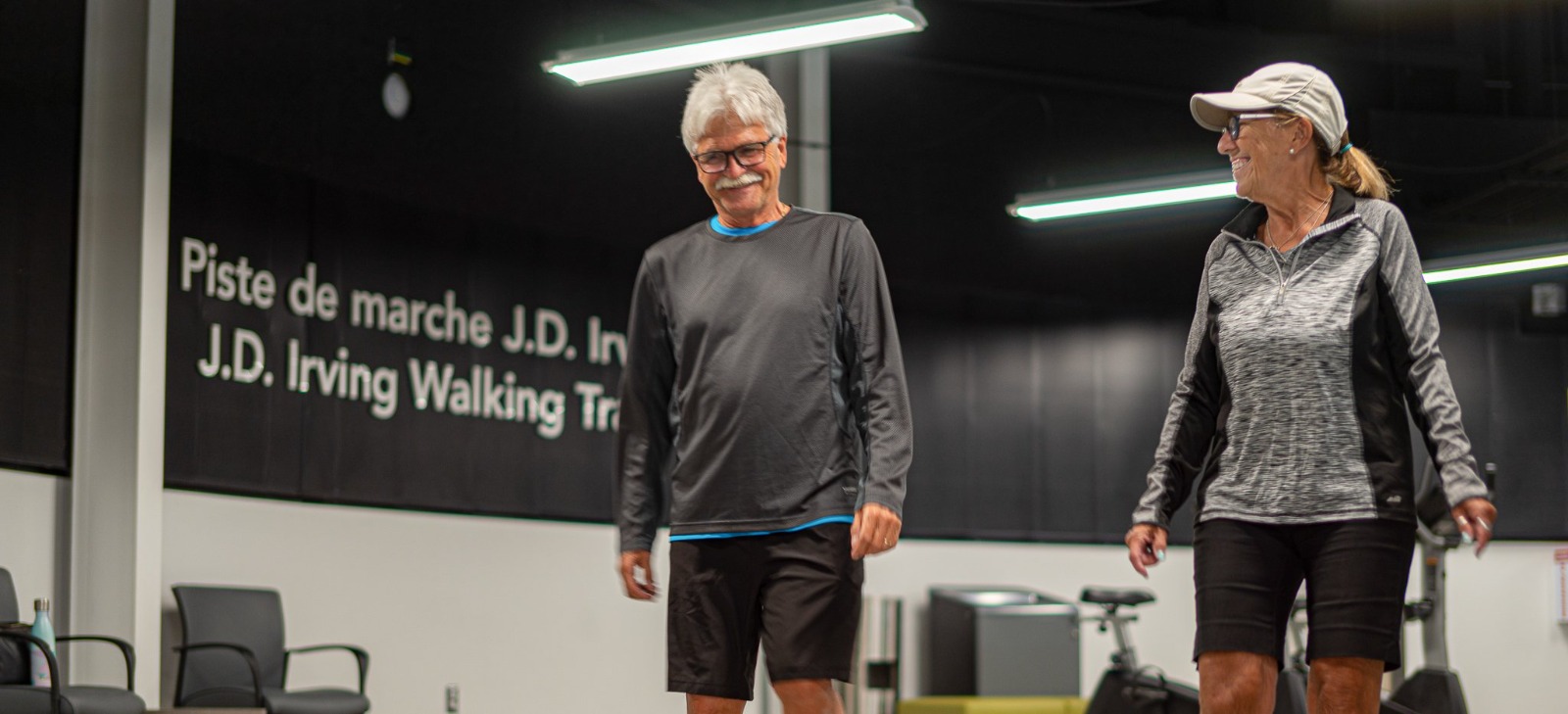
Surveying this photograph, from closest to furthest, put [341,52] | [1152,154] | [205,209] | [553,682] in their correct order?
1. [205,209]
2. [341,52]
3. [553,682]
4. [1152,154]

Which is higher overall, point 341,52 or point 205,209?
point 341,52

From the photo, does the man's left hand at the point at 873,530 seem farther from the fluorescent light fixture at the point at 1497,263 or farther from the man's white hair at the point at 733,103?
the fluorescent light fixture at the point at 1497,263

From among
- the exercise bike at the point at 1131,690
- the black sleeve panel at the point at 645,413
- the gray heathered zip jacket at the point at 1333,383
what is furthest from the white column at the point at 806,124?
the gray heathered zip jacket at the point at 1333,383

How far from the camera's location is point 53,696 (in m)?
4.81

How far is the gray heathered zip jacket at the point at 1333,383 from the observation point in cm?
240

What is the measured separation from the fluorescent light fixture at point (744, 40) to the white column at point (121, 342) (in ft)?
5.35

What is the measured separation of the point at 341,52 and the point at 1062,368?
16.9 ft

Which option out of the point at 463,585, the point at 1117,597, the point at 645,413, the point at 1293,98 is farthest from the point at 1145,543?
the point at 463,585

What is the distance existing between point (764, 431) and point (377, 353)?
523 cm

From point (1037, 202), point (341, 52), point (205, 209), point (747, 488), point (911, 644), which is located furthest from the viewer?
point (911, 644)

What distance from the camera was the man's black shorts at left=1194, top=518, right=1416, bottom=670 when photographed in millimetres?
2375

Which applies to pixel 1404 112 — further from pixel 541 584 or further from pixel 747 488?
pixel 747 488

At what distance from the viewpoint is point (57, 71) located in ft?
20.5

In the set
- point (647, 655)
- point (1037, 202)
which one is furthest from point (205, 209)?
point (1037, 202)
